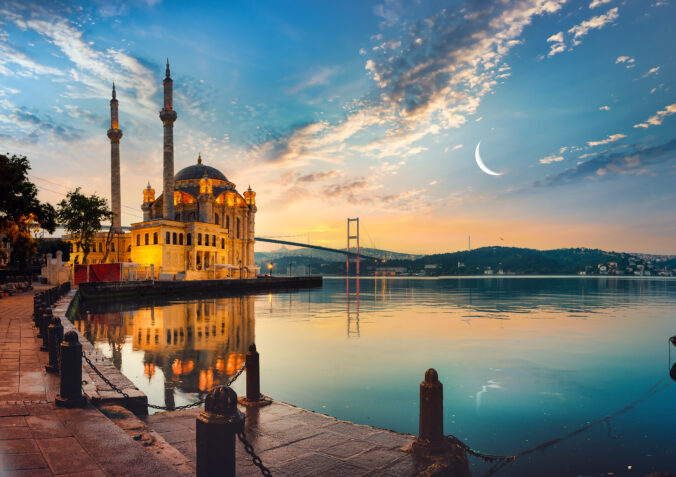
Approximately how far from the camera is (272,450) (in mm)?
5223

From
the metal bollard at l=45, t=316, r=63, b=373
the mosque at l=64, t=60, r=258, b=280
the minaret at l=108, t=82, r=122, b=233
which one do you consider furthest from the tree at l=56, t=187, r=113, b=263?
the metal bollard at l=45, t=316, r=63, b=373

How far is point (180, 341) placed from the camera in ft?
51.6

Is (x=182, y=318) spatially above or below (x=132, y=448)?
below

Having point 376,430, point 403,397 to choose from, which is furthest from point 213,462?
point 403,397

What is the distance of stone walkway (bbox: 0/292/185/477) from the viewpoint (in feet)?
12.2

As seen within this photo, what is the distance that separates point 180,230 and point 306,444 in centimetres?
5732

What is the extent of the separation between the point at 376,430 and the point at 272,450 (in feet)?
5.41

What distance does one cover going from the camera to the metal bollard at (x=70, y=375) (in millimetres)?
5539

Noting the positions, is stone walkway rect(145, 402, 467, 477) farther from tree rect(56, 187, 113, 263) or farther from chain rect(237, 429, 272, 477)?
tree rect(56, 187, 113, 263)

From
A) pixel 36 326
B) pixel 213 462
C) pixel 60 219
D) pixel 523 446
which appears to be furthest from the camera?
pixel 60 219

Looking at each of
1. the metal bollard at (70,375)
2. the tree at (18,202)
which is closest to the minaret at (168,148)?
the tree at (18,202)

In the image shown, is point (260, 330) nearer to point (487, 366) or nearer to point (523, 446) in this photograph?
point (487, 366)

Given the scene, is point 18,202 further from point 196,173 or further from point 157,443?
point 196,173

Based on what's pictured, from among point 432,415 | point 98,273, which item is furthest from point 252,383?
point 98,273
